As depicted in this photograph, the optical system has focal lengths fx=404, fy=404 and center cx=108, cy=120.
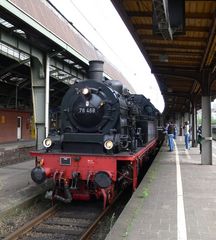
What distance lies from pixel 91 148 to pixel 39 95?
26.3 ft

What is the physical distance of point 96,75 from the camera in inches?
406

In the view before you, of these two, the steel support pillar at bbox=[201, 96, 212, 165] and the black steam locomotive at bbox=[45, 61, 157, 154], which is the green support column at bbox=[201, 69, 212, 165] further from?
the black steam locomotive at bbox=[45, 61, 157, 154]

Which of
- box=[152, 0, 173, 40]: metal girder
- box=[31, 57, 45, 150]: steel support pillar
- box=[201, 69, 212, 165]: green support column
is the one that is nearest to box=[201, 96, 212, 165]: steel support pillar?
box=[201, 69, 212, 165]: green support column

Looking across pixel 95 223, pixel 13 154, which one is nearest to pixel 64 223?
pixel 95 223

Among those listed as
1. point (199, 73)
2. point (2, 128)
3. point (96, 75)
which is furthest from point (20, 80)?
point (96, 75)

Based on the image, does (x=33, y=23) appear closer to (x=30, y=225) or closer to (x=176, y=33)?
(x=176, y=33)

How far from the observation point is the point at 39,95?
16578mm

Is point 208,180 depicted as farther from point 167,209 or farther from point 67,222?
point 67,222

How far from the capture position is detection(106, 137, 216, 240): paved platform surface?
5952mm

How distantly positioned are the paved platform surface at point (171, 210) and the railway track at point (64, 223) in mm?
916

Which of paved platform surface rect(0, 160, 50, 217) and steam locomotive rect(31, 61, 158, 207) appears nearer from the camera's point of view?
steam locomotive rect(31, 61, 158, 207)

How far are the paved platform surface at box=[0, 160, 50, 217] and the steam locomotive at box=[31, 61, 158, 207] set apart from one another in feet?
2.42

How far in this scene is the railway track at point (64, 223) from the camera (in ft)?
23.6

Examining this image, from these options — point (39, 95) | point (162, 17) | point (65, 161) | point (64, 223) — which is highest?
point (162, 17)
